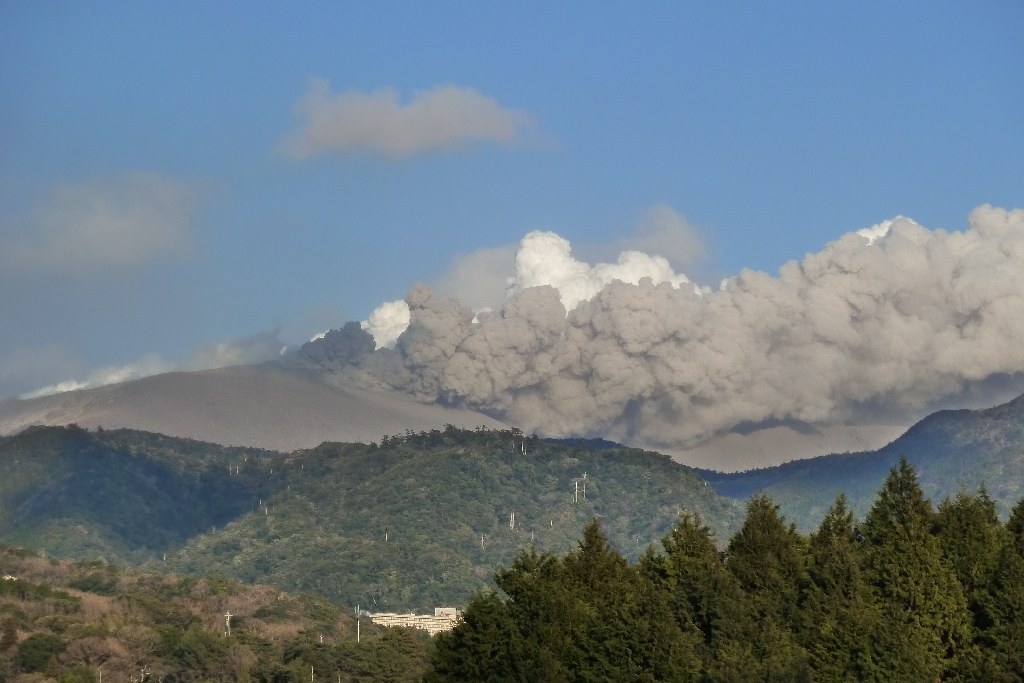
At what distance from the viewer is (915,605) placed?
3743 inches

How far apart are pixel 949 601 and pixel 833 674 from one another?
7228 mm

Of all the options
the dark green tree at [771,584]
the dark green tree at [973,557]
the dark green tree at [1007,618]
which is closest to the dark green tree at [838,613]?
the dark green tree at [771,584]

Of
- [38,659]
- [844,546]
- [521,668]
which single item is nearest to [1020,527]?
[844,546]

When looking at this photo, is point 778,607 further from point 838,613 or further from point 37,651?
point 37,651

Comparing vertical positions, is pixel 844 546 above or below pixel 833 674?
above

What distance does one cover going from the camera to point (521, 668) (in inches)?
3994

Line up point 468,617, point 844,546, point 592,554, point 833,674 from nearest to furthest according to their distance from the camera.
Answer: point 833,674 → point 844,546 → point 468,617 → point 592,554

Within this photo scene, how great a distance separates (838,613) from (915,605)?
407cm

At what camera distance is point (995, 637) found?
9200 centimetres

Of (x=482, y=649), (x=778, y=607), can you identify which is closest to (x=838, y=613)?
(x=778, y=607)

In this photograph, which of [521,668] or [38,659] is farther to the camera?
[38,659]

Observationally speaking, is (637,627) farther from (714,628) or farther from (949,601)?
(949,601)

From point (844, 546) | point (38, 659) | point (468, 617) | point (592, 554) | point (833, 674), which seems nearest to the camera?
point (833, 674)

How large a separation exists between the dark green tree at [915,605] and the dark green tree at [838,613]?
2.53 feet
